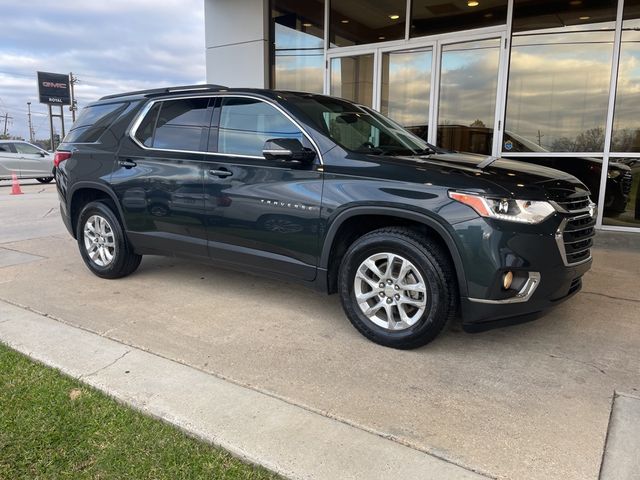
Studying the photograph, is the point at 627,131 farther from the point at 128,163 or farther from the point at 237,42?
the point at 237,42

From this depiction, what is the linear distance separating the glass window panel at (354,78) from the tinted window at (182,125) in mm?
4930

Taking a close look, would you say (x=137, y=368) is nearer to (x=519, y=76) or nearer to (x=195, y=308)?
(x=195, y=308)

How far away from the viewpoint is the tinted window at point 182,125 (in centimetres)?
453

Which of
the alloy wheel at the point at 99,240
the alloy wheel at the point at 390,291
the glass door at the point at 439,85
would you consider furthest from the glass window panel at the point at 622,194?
the alloy wheel at the point at 99,240

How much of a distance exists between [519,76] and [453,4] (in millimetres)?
1581

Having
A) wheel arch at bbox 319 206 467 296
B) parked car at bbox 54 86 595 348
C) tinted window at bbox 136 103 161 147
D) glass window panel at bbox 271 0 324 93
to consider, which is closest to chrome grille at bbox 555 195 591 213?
parked car at bbox 54 86 595 348

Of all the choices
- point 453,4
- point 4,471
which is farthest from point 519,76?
point 4,471

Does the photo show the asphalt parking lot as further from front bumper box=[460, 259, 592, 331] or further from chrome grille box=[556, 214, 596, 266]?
chrome grille box=[556, 214, 596, 266]

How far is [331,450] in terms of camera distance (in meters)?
2.46

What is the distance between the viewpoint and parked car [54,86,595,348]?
10.6ft

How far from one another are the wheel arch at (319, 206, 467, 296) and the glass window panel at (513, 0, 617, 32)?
5.57m

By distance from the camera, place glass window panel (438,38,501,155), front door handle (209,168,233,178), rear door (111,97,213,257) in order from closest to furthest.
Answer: front door handle (209,168,233,178), rear door (111,97,213,257), glass window panel (438,38,501,155)

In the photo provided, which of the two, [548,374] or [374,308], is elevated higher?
[374,308]

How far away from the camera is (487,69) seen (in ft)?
26.0
